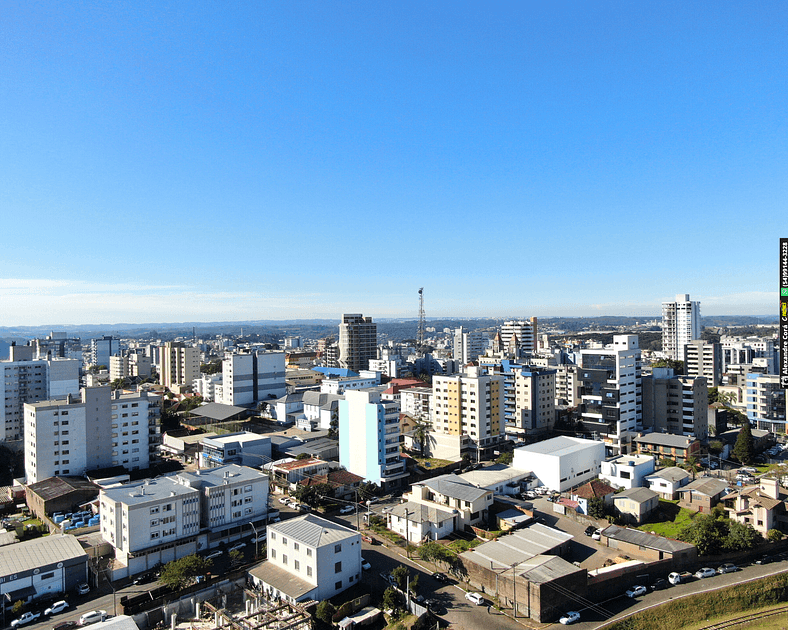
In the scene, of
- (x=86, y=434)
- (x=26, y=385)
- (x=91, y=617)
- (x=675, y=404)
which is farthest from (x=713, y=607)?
(x=26, y=385)

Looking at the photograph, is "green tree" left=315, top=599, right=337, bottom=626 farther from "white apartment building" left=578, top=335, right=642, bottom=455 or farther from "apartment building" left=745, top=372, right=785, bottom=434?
"apartment building" left=745, top=372, right=785, bottom=434

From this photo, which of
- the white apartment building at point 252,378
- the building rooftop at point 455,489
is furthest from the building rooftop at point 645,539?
the white apartment building at point 252,378

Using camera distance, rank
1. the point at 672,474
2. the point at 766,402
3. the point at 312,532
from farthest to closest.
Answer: the point at 766,402, the point at 672,474, the point at 312,532

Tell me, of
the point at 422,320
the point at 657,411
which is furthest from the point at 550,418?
the point at 422,320

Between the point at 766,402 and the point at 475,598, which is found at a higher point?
the point at 766,402

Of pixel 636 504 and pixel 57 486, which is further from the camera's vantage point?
pixel 57 486

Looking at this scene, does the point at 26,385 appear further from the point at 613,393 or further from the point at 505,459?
the point at 613,393
